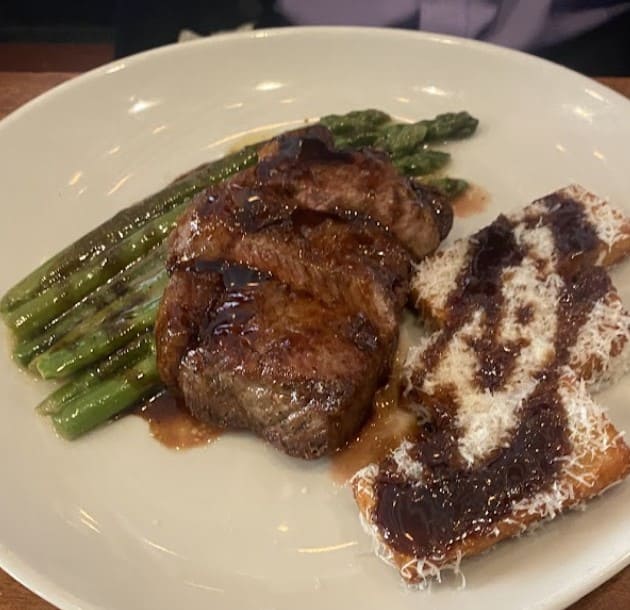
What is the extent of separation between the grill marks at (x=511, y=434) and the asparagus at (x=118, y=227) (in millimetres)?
1354

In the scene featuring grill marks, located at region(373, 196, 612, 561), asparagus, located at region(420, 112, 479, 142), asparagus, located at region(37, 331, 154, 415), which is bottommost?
asparagus, located at region(37, 331, 154, 415)

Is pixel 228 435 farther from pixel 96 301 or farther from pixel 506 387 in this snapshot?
pixel 506 387

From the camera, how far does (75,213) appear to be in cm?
405

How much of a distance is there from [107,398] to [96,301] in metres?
0.56

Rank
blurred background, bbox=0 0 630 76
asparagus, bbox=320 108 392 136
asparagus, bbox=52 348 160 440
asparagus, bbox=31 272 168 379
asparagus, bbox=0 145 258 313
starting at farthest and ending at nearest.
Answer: blurred background, bbox=0 0 630 76 → asparagus, bbox=320 108 392 136 → asparagus, bbox=0 145 258 313 → asparagus, bbox=31 272 168 379 → asparagus, bbox=52 348 160 440

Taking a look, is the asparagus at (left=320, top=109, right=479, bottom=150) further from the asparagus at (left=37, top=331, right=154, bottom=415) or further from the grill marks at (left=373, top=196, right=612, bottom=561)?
the asparagus at (left=37, top=331, right=154, bottom=415)

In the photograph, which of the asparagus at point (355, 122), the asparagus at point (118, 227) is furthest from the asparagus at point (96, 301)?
the asparagus at point (355, 122)

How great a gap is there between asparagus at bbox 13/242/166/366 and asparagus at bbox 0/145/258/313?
6.8 inches

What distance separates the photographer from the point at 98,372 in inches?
134

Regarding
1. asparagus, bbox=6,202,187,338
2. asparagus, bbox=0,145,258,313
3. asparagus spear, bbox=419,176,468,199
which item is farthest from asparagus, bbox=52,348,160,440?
asparagus spear, bbox=419,176,468,199

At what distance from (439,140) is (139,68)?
1.67m

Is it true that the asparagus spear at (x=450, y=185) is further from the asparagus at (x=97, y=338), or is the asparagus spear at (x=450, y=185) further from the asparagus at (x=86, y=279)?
the asparagus at (x=97, y=338)

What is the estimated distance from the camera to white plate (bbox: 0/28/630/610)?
274 cm

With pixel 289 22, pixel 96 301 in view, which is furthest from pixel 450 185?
pixel 289 22
